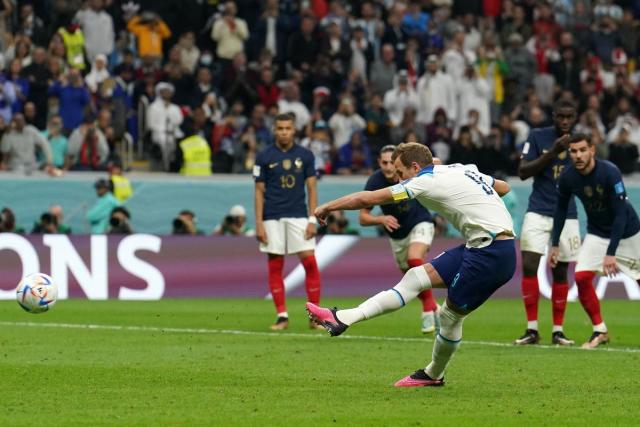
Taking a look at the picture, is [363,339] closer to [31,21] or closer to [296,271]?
[296,271]

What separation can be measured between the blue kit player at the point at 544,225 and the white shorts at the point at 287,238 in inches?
114

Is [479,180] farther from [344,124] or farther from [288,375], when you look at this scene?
[344,124]

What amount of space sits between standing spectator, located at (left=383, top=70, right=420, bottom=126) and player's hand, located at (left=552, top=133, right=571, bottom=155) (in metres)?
14.2

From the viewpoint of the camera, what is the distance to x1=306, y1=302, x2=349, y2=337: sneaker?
10.4 metres

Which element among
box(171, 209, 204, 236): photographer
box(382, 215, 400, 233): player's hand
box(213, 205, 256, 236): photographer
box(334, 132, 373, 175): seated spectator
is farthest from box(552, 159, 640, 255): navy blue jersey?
box(334, 132, 373, 175): seated spectator

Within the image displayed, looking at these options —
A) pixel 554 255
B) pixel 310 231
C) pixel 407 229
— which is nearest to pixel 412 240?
pixel 407 229

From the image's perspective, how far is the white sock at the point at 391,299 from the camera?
10.5 meters

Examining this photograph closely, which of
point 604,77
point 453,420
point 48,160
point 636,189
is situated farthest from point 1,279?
point 604,77

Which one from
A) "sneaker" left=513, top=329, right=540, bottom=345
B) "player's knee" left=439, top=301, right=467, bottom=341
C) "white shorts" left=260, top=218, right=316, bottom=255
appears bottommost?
"sneaker" left=513, top=329, right=540, bottom=345

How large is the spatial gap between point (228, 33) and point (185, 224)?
635 centimetres

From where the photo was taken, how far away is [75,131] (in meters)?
26.1

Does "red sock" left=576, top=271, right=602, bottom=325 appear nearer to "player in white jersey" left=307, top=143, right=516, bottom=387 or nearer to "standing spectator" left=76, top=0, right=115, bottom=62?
"player in white jersey" left=307, top=143, right=516, bottom=387

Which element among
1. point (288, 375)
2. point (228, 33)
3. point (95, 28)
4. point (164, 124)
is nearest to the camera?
point (288, 375)

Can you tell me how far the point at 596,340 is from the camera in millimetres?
14781
